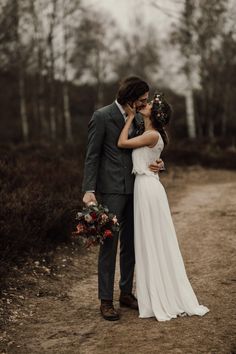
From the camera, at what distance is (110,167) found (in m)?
5.09

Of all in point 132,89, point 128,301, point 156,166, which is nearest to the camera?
point 132,89

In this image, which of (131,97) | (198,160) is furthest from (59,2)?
(131,97)

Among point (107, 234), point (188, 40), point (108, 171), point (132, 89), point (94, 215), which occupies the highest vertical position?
point (188, 40)

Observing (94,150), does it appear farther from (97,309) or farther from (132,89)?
(97,309)

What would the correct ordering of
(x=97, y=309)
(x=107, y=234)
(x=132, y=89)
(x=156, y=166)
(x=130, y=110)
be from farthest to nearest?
(x=97, y=309) → (x=156, y=166) → (x=130, y=110) → (x=132, y=89) → (x=107, y=234)

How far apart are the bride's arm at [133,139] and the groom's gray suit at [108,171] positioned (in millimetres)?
93

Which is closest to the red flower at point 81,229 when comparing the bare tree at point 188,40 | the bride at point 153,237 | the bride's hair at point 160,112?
the bride at point 153,237

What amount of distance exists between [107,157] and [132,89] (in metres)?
0.68

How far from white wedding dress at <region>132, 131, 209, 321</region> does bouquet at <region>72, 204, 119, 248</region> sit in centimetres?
38

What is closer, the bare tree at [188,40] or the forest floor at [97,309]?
the forest floor at [97,309]

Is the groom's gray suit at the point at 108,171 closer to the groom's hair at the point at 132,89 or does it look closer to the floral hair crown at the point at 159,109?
the groom's hair at the point at 132,89

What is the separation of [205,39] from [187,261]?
53.5ft

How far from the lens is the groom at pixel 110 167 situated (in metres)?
4.98

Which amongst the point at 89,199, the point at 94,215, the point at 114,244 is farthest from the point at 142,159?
the point at 114,244
